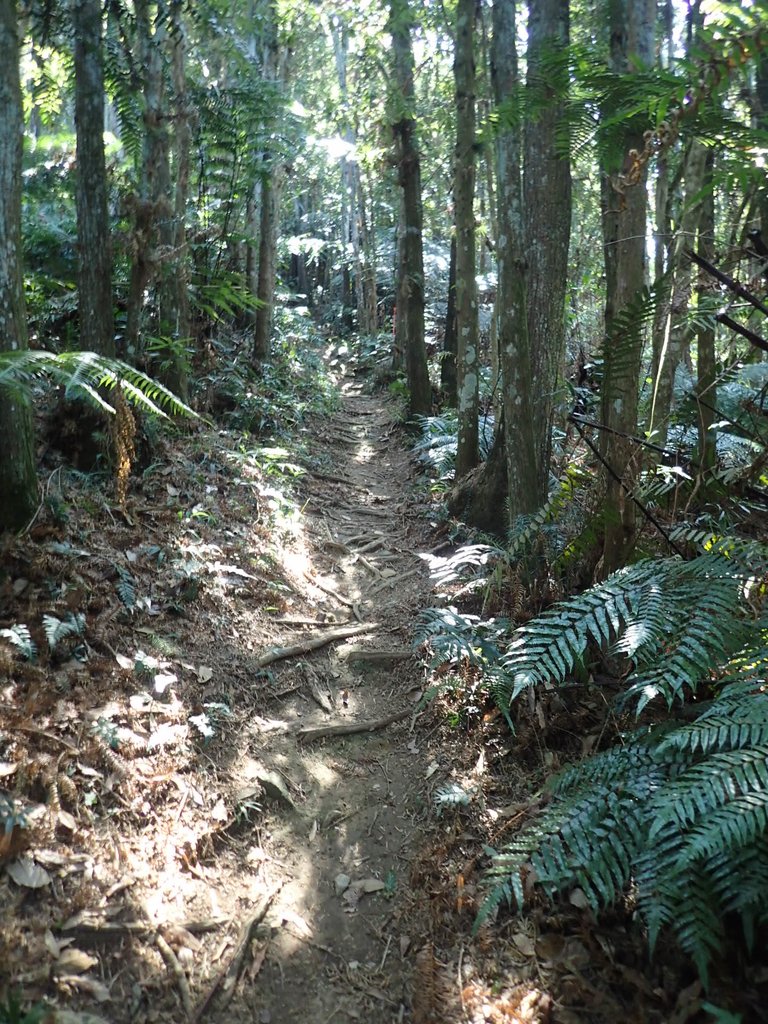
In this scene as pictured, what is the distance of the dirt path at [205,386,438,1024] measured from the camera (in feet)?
9.78

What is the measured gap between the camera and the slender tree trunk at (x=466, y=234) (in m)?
8.70

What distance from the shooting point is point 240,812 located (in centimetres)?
374

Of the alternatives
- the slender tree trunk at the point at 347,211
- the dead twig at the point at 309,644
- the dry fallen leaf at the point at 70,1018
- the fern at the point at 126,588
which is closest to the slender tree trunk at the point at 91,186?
the fern at the point at 126,588

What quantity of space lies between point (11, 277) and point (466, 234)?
6.07 meters

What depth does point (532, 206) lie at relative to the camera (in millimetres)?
5895

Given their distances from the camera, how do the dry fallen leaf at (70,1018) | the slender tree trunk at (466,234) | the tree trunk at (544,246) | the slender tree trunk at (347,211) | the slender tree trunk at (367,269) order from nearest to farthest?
the dry fallen leaf at (70,1018) → the tree trunk at (544,246) → the slender tree trunk at (466,234) → the slender tree trunk at (367,269) → the slender tree trunk at (347,211)

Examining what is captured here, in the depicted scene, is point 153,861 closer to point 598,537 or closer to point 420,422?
point 598,537

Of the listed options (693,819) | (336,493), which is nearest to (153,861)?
(693,819)

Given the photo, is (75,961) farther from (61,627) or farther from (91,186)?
(91,186)

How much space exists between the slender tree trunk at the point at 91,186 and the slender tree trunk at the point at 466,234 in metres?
4.43

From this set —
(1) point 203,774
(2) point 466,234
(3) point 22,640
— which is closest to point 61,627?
(3) point 22,640

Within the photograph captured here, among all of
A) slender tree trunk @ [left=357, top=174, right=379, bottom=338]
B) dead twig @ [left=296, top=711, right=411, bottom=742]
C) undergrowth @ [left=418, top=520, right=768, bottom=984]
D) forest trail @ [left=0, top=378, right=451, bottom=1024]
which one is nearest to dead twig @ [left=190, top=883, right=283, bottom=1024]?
forest trail @ [left=0, top=378, right=451, bottom=1024]

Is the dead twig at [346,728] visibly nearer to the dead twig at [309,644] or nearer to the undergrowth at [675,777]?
the dead twig at [309,644]

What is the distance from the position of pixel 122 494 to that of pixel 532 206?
415 centimetres
